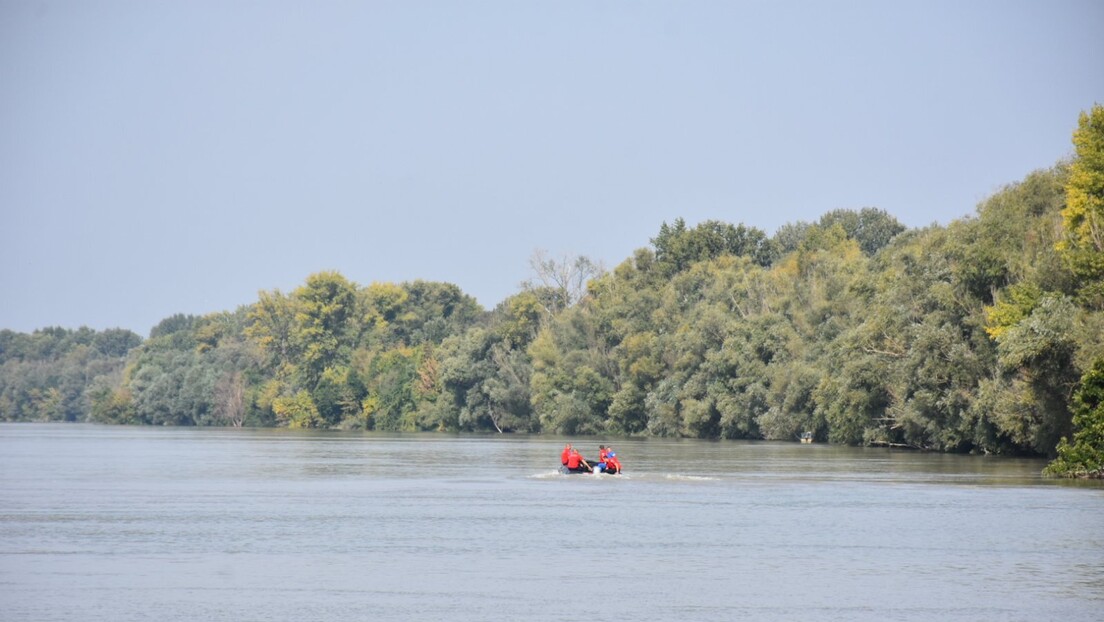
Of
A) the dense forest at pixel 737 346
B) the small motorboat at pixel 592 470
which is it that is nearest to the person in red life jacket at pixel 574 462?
the small motorboat at pixel 592 470

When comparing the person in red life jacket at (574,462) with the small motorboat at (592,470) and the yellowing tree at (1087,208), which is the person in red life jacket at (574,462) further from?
the yellowing tree at (1087,208)

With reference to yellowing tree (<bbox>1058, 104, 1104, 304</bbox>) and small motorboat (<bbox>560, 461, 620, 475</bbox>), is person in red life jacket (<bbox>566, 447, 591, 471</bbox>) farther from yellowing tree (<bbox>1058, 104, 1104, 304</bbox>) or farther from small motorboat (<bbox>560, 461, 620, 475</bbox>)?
yellowing tree (<bbox>1058, 104, 1104, 304</bbox>)

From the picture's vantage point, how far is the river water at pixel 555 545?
2506 centimetres

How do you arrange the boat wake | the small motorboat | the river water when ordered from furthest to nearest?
the small motorboat
the boat wake
the river water

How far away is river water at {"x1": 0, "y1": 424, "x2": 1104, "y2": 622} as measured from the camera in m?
25.1

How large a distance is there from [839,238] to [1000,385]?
6043 cm

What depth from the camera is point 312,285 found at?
157 metres

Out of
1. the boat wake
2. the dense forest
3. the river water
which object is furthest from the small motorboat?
the dense forest

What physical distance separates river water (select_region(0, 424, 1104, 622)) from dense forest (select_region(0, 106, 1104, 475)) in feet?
23.0

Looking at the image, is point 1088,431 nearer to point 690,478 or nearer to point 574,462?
point 690,478

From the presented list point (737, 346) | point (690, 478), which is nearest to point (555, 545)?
point (690, 478)

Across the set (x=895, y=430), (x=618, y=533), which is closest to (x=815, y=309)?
(x=895, y=430)

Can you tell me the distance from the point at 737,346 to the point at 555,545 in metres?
65.8

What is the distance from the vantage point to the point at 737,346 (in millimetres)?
97438
